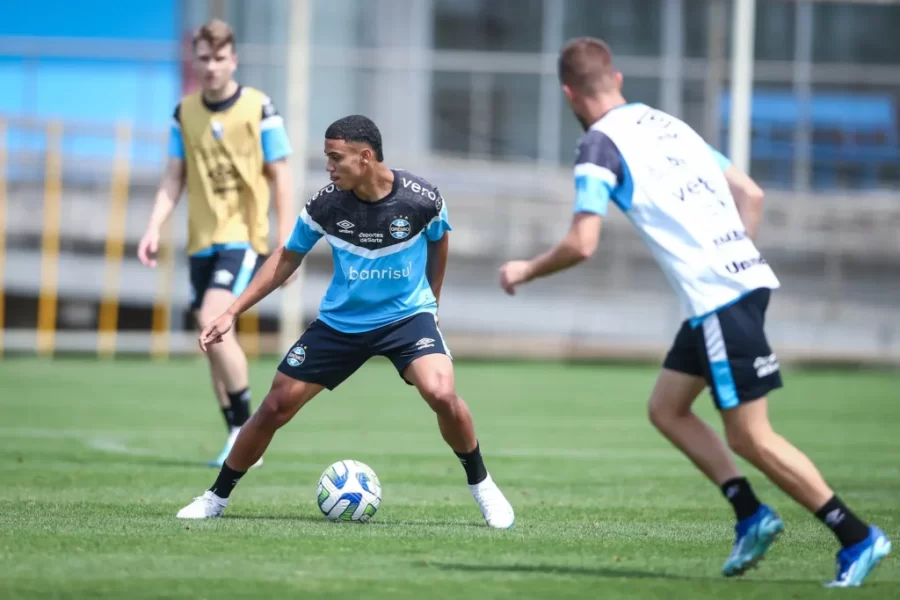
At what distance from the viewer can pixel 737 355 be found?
516cm

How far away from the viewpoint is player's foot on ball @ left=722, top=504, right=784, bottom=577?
17.1ft

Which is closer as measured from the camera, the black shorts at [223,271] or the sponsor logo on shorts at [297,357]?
the sponsor logo on shorts at [297,357]

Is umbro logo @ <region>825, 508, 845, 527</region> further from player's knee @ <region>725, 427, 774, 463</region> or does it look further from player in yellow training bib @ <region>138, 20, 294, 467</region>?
player in yellow training bib @ <region>138, 20, 294, 467</region>

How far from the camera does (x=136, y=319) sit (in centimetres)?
2322

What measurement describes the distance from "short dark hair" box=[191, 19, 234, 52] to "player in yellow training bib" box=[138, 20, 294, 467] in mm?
85

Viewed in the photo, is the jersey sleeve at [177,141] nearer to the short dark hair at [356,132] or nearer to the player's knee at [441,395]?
the short dark hair at [356,132]

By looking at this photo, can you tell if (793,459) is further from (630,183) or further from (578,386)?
(578,386)

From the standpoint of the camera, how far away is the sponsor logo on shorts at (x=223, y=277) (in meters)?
8.73

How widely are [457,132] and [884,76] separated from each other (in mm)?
8799

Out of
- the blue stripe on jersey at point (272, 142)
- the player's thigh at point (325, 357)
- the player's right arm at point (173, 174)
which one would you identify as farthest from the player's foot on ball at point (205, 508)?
the blue stripe on jersey at point (272, 142)

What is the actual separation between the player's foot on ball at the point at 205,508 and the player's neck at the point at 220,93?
3.26m

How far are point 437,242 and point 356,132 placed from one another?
753mm

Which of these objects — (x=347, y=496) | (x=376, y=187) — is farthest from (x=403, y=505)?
(x=376, y=187)

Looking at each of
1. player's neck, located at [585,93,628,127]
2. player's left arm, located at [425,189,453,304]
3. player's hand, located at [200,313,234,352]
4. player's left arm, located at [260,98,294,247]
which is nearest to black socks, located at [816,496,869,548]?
player's neck, located at [585,93,628,127]
